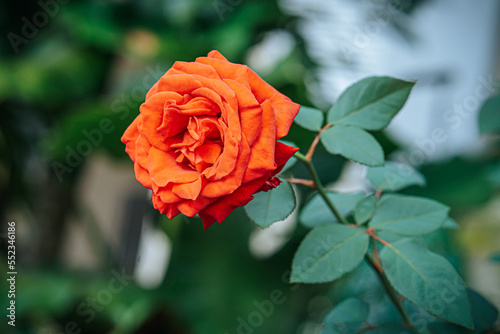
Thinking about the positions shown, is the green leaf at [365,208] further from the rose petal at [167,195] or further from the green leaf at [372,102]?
the rose petal at [167,195]

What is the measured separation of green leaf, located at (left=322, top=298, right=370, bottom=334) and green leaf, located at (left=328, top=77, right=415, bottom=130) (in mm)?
171

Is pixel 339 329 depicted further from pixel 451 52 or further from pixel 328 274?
pixel 451 52

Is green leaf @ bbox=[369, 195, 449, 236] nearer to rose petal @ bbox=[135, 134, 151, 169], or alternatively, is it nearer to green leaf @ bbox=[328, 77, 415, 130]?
green leaf @ bbox=[328, 77, 415, 130]

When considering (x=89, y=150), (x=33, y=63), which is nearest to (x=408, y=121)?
(x=89, y=150)

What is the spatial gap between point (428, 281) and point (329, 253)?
0.25ft

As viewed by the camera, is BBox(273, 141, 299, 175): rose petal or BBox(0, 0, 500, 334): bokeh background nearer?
BBox(273, 141, 299, 175): rose petal

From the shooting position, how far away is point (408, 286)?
307 mm

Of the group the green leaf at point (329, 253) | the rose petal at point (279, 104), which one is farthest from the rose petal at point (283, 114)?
the green leaf at point (329, 253)

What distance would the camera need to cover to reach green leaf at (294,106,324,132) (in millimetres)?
365

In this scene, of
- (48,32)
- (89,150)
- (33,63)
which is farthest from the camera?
(48,32)

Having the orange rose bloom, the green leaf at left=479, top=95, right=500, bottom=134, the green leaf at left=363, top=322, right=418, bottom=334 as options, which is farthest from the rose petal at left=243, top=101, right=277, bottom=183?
the green leaf at left=479, top=95, right=500, bottom=134

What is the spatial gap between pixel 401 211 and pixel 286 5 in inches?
48.0

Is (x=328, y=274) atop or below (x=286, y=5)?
atop

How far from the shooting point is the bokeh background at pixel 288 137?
110 centimetres
